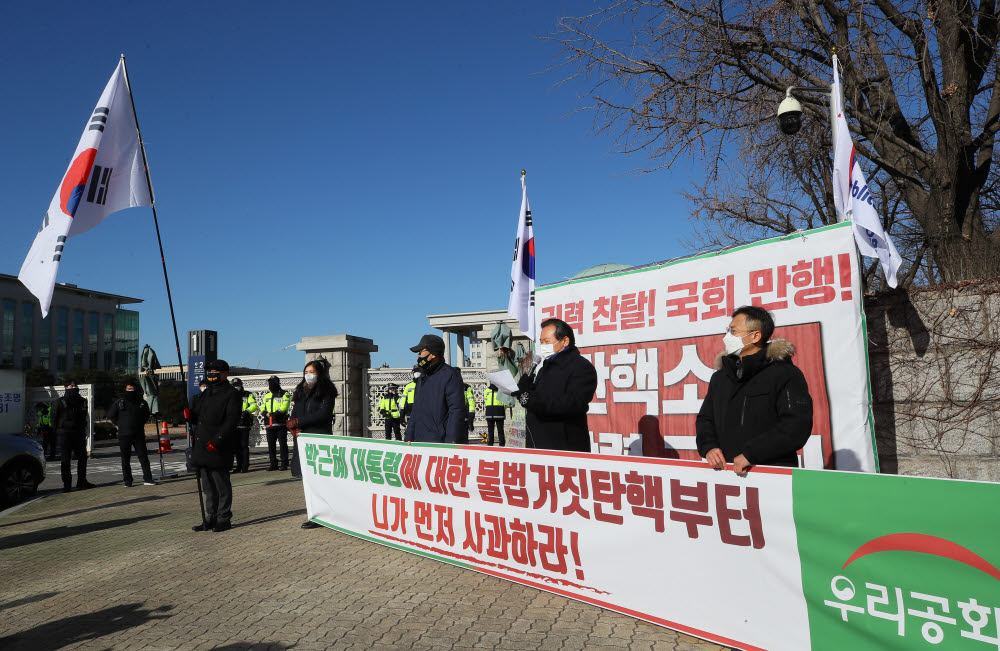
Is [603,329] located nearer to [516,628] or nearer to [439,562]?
[439,562]

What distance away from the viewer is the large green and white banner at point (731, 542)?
8.83ft

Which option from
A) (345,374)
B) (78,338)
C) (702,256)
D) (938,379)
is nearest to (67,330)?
(78,338)

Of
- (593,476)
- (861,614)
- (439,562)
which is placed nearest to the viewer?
(861,614)

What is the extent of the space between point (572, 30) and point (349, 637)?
854cm

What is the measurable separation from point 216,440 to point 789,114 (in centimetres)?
704

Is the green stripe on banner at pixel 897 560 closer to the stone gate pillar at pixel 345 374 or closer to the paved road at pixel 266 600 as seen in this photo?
the paved road at pixel 266 600

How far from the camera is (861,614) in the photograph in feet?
9.62

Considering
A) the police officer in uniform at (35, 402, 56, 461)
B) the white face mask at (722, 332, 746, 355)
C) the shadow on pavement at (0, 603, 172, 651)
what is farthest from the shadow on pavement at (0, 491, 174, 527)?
the police officer in uniform at (35, 402, 56, 461)

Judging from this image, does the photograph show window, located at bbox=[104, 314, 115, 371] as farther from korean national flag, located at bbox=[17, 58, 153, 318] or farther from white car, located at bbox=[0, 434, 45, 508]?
korean national flag, located at bbox=[17, 58, 153, 318]

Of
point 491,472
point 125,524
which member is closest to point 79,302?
point 125,524

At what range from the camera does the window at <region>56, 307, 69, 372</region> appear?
268 ft

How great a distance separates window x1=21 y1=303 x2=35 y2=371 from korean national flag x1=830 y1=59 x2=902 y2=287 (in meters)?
92.7

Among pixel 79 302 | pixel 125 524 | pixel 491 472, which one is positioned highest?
pixel 79 302

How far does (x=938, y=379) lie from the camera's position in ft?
19.0
